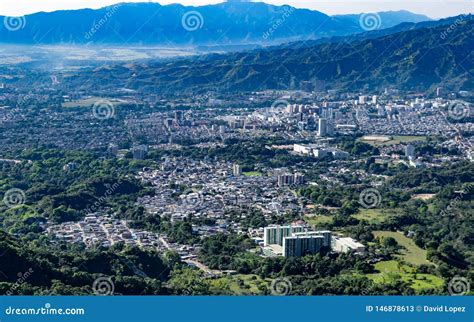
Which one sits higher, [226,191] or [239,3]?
[239,3]

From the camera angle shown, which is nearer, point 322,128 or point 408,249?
point 408,249

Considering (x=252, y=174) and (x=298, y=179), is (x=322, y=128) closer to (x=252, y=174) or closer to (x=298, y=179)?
(x=252, y=174)

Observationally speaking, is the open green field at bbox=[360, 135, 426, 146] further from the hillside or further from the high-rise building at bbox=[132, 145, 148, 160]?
the hillside

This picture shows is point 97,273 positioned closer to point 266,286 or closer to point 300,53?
point 266,286

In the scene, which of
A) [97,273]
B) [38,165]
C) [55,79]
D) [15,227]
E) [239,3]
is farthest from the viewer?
A: [239,3]

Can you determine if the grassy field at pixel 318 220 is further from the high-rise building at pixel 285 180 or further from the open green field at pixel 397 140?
the open green field at pixel 397 140

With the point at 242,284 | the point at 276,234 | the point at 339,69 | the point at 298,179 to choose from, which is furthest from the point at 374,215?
the point at 339,69

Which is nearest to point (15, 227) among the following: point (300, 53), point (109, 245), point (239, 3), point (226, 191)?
point (109, 245)
